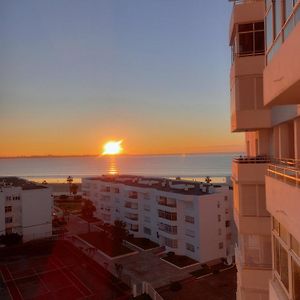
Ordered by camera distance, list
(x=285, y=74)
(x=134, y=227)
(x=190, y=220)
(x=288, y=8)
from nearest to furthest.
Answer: (x=285, y=74), (x=288, y=8), (x=190, y=220), (x=134, y=227)

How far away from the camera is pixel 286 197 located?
672 cm

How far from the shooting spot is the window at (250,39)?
13.4 meters

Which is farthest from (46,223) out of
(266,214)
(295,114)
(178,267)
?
(295,114)

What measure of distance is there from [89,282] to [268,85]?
34.1 meters

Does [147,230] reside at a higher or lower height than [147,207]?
lower

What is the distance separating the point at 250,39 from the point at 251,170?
5351 millimetres

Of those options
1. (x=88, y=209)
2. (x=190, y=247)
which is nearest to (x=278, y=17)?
(x=190, y=247)

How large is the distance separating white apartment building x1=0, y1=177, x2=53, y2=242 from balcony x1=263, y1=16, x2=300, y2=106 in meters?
51.3

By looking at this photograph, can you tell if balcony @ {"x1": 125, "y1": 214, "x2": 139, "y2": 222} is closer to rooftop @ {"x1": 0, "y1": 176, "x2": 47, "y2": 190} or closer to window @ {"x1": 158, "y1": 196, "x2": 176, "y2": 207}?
window @ {"x1": 158, "y1": 196, "x2": 176, "y2": 207}

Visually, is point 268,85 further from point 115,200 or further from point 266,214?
point 115,200

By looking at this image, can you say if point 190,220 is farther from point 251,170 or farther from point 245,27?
point 245,27

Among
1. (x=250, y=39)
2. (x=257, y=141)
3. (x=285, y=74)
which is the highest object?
(x=250, y=39)

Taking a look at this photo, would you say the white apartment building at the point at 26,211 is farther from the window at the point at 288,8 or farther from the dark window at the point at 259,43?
the window at the point at 288,8

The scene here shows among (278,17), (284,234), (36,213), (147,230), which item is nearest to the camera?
(278,17)
